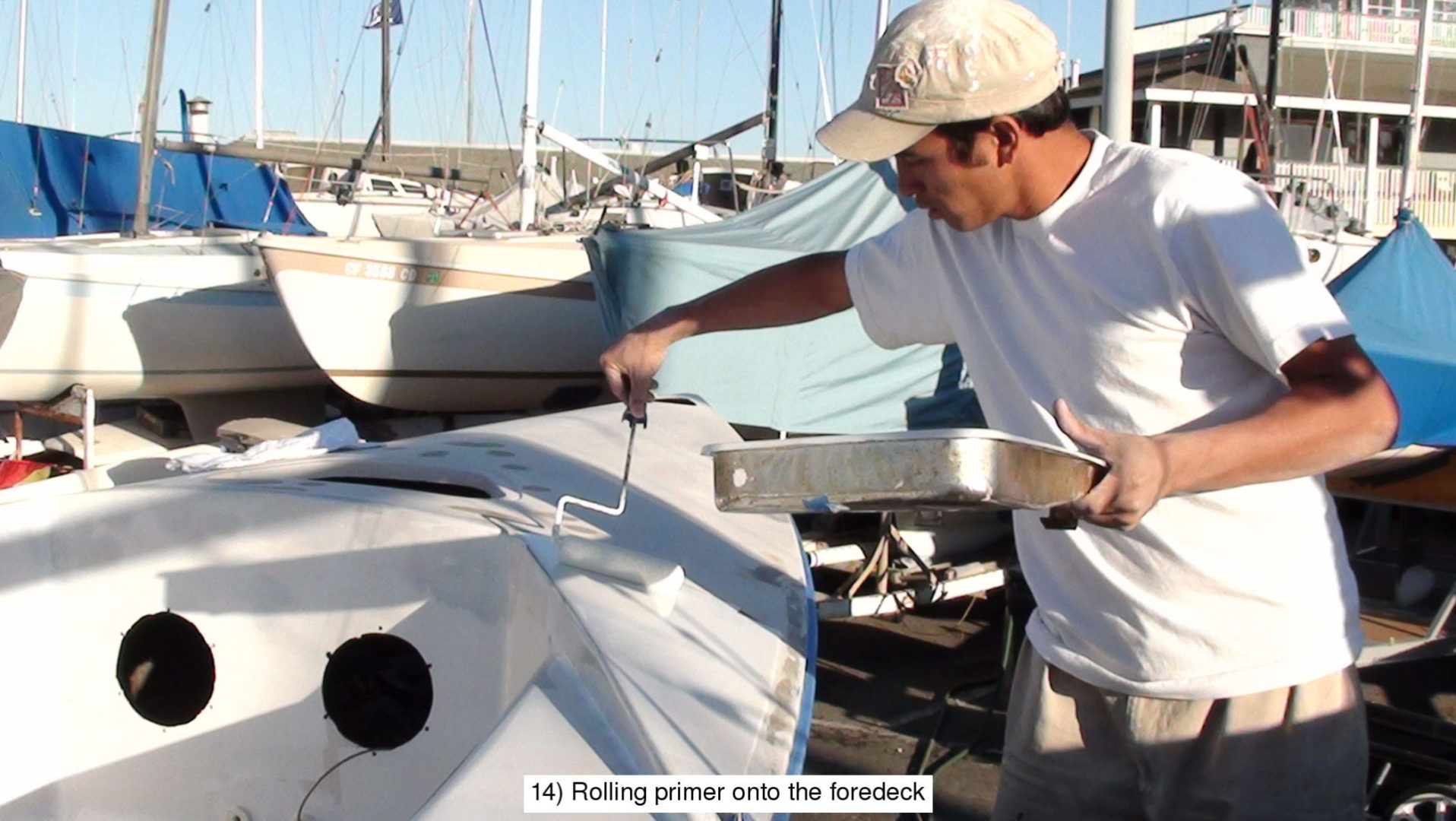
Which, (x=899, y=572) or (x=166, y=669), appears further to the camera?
(x=899, y=572)

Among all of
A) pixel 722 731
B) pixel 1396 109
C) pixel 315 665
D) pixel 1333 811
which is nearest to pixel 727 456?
pixel 722 731

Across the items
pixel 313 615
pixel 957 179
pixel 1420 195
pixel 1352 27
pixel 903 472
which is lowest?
pixel 313 615

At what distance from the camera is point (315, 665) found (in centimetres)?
263

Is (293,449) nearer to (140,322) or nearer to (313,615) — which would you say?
(313,615)

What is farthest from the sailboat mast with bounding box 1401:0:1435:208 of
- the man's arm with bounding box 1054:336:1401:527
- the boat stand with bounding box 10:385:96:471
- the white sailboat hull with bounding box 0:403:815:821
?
the man's arm with bounding box 1054:336:1401:527

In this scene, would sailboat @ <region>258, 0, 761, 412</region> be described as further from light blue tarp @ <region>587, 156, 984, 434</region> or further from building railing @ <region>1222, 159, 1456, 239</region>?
building railing @ <region>1222, 159, 1456, 239</region>

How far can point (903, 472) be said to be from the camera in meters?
1.33

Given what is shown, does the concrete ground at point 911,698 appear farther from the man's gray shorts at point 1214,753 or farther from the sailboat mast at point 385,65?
the sailboat mast at point 385,65

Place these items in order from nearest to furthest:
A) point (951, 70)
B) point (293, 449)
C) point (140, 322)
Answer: point (951, 70), point (293, 449), point (140, 322)

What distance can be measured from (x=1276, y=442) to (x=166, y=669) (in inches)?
88.2

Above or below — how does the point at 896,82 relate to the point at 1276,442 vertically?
above

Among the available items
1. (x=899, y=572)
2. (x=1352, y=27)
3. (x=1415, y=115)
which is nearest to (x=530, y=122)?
(x=899, y=572)

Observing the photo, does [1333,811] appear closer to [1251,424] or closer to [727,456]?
[1251,424]

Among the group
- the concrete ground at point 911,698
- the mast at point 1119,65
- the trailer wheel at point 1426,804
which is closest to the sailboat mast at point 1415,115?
the concrete ground at point 911,698
